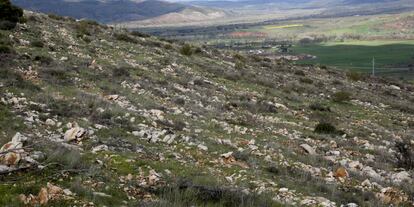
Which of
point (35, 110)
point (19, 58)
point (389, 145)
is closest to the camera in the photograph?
point (35, 110)

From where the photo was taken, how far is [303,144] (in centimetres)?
1409

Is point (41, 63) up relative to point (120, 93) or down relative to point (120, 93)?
up

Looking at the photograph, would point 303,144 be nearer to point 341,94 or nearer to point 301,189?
point 301,189

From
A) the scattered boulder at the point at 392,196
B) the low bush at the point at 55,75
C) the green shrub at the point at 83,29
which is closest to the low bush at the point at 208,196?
the scattered boulder at the point at 392,196

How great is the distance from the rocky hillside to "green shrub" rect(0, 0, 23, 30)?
61 centimetres

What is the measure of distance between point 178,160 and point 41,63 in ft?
37.4

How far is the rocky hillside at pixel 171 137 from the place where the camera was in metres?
7.63

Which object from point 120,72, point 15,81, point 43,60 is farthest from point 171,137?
point 43,60

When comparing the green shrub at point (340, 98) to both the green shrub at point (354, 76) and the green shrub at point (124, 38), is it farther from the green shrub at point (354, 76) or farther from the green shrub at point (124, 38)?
the green shrub at point (354, 76)

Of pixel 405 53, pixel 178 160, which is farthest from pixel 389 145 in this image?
pixel 405 53

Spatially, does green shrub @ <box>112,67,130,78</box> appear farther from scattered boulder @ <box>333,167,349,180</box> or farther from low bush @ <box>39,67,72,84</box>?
A: scattered boulder @ <box>333,167,349,180</box>

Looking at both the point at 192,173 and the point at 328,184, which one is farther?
the point at 328,184

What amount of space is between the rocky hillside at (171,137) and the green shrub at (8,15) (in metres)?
0.61

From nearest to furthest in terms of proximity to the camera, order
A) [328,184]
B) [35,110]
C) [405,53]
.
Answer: [328,184] < [35,110] < [405,53]
